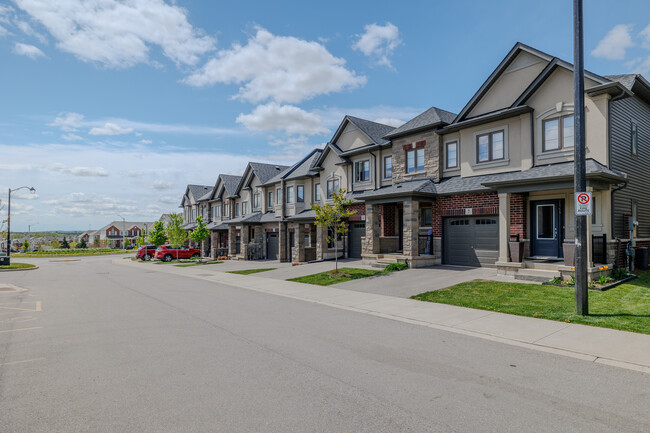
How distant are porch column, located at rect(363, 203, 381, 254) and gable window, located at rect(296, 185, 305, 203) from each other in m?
10.5

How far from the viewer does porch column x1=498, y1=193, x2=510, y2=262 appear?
50.2ft

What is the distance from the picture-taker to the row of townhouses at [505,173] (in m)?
14.3

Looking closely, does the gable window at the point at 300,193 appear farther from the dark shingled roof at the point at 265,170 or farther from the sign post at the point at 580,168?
the sign post at the point at 580,168

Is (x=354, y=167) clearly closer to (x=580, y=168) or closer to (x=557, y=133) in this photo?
(x=557, y=133)

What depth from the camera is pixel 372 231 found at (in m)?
21.3

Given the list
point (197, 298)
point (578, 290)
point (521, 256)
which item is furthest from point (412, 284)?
point (197, 298)

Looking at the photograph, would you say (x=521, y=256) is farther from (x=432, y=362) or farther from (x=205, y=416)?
(x=205, y=416)

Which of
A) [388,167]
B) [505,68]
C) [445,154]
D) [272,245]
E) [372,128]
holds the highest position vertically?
[505,68]

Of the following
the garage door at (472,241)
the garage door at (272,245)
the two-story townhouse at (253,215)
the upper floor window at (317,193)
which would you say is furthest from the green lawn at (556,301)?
the garage door at (272,245)

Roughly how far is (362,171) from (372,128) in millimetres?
3139

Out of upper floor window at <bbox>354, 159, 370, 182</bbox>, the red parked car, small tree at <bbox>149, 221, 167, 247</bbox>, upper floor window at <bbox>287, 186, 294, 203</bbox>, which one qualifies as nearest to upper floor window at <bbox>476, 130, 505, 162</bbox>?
upper floor window at <bbox>354, 159, 370, 182</bbox>

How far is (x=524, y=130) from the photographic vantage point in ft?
54.5

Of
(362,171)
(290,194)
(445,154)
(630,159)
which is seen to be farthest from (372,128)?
(630,159)

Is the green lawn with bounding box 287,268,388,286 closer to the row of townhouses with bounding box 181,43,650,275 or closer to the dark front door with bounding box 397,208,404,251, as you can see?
the row of townhouses with bounding box 181,43,650,275
